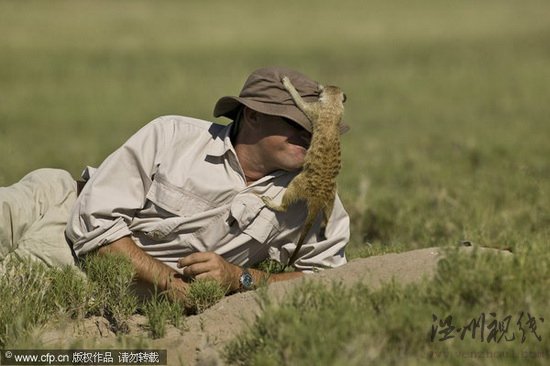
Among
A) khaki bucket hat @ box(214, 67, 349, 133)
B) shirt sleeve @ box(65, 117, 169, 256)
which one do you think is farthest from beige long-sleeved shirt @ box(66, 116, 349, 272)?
khaki bucket hat @ box(214, 67, 349, 133)

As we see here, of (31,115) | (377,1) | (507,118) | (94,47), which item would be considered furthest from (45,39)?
(377,1)

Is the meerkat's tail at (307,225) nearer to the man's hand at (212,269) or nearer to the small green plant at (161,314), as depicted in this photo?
the man's hand at (212,269)

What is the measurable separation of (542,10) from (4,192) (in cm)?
3298

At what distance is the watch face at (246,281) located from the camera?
475 centimetres

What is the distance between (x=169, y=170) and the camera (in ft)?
15.8

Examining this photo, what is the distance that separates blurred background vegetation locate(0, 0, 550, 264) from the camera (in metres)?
7.85

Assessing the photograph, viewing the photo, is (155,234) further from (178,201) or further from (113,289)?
(113,289)

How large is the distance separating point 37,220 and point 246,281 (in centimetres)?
138

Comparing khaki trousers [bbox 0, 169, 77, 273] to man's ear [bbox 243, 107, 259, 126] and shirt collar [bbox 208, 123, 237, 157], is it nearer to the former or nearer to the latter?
shirt collar [bbox 208, 123, 237, 157]

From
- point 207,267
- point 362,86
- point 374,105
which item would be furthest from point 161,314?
point 362,86

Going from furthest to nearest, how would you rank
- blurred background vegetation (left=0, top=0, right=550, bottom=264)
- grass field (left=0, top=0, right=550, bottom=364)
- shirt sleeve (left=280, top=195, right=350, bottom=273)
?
1. blurred background vegetation (left=0, top=0, right=550, bottom=264)
2. shirt sleeve (left=280, top=195, right=350, bottom=273)
3. grass field (left=0, top=0, right=550, bottom=364)

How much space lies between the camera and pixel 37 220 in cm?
508

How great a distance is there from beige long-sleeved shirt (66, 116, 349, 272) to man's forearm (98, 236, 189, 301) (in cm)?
6

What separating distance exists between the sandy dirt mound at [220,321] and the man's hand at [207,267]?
14 cm
